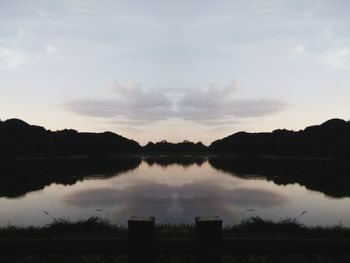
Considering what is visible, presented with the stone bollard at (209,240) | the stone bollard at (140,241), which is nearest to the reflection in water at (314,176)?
the stone bollard at (209,240)

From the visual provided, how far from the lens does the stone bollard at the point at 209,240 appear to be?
223 inches

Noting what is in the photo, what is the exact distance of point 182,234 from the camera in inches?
536

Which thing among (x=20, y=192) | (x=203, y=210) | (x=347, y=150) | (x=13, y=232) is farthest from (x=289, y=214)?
(x=347, y=150)

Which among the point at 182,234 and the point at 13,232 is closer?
the point at 182,234

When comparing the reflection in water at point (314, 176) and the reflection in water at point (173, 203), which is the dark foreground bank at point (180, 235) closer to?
the reflection in water at point (173, 203)

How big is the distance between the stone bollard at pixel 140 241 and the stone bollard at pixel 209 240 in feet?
2.66

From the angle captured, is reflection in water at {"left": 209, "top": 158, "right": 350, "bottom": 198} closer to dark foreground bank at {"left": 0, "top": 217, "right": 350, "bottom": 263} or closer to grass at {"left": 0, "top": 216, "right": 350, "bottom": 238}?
grass at {"left": 0, "top": 216, "right": 350, "bottom": 238}

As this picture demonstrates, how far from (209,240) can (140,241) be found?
1138mm

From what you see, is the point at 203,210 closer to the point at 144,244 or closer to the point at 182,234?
the point at 182,234

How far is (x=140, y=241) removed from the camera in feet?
18.7

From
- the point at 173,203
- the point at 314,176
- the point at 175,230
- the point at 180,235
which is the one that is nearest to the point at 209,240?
the point at 180,235

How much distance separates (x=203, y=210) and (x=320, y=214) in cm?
1182

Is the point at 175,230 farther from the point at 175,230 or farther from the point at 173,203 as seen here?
the point at 173,203

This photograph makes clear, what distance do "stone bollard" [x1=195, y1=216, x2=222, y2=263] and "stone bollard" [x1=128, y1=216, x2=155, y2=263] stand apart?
0.81m
